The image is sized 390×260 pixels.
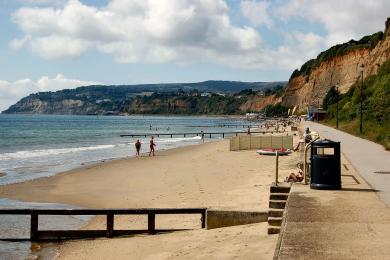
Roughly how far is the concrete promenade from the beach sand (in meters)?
0.96

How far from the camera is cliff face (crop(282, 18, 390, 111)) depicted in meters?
120

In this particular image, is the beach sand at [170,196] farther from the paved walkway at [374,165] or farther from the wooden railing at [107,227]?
the paved walkway at [374,165]

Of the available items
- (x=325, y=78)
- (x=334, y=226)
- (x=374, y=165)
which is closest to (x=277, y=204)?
(x=334, y=226)

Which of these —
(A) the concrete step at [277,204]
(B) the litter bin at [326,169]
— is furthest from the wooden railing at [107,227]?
(B) the litter bin at [326,169]

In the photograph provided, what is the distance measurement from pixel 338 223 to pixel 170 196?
39.8 feet

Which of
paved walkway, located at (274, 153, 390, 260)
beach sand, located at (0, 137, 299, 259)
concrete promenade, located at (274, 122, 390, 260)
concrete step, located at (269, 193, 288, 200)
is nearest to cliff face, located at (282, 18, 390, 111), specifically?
beach sand, located at (0, 137, 299, 259)

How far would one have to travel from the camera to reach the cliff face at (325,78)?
120 metres

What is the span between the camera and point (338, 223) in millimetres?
9234

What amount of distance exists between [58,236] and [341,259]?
9120 millimetres

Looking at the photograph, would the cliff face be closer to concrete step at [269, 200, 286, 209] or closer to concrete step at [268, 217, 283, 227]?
concrete step at [269, 200, 286, 209]

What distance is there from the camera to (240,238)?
1118 cm

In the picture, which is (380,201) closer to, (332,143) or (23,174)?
(332,143)

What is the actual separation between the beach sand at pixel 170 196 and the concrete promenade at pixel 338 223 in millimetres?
959

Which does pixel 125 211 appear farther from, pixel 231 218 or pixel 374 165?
pixel 374 165
